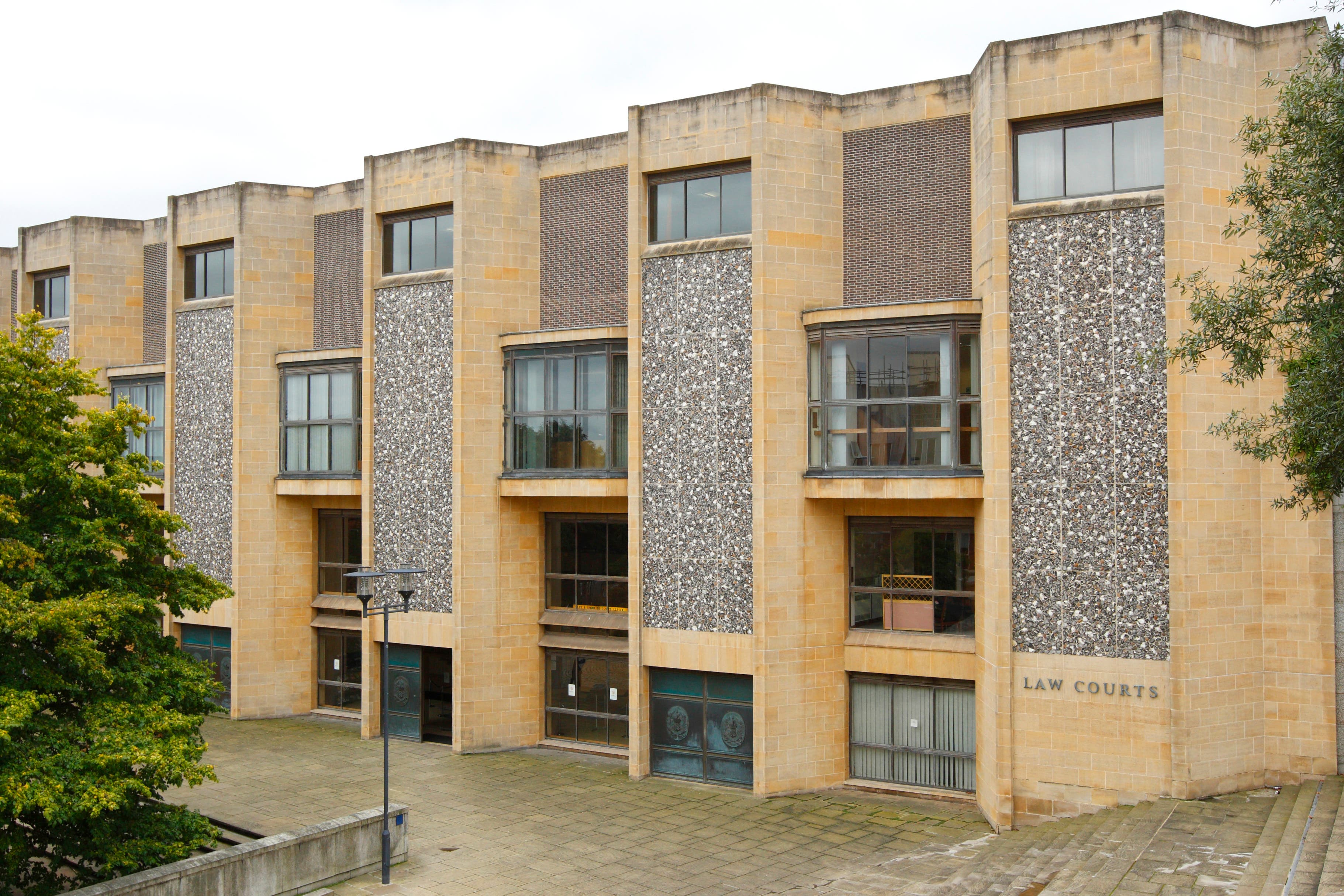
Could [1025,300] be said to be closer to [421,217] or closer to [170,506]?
[421,217]

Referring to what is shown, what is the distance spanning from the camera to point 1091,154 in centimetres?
1853

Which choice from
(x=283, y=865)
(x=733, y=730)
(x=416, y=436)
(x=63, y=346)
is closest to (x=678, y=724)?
(x=733, y=730)

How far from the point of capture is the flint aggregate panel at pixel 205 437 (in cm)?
2852

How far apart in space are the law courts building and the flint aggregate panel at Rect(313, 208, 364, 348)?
0.14 metres

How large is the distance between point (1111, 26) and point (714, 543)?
1166cm

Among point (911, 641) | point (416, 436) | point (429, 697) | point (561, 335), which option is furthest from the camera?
point (429, 697)

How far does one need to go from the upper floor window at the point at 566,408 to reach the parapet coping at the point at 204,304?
905cm

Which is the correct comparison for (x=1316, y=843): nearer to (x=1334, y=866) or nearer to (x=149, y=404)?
(x=1334, y=866)

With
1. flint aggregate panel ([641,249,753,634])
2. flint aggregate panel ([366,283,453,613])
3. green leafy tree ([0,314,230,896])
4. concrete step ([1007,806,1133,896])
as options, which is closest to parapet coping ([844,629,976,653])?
flint aggregate panel ([641,249,753,634])

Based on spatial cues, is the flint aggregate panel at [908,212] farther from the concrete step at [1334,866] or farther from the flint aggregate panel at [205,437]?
the flint aggregate panel at [205,437]

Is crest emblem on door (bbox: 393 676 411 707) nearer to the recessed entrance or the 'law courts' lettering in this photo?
the recessed entrance

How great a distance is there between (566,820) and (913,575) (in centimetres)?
811

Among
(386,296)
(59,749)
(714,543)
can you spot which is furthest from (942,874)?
(386,296)

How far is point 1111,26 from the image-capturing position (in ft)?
59.4
